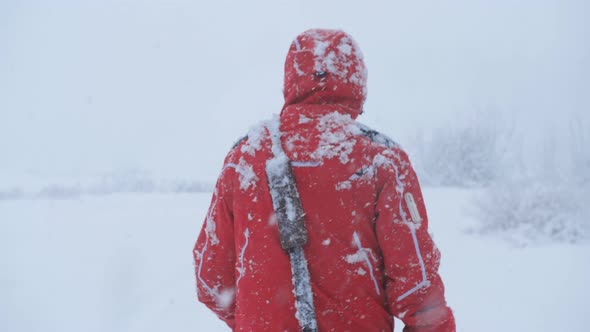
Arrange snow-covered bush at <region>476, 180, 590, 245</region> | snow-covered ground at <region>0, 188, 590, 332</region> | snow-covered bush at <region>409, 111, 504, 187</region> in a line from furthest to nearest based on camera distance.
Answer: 1. snow-covered bush at <region>409, 111, 504, 187</region>
2. snow-covered bush at <region>476, 180, 590, 245</region>
3. snow-covered ground at <region>0, 188, 590, 332</region>

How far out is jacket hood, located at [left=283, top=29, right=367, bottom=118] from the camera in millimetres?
1462

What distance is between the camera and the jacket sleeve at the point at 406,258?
4.26 ft

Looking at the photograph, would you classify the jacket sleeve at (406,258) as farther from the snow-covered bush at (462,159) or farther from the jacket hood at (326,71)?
the snow-covered bush at (462,159)

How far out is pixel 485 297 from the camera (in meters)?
5.18

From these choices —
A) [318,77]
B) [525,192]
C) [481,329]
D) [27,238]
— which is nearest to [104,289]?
[27,238]

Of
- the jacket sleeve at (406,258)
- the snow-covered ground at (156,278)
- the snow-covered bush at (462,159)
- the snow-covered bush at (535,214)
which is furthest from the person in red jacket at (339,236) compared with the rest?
the snow-covered bush at (462,159)

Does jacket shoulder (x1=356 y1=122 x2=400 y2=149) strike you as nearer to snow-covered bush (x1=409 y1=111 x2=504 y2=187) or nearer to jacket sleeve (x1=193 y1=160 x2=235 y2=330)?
jacket sleeve (x1=193 y1=160 x2=235 y2=330)

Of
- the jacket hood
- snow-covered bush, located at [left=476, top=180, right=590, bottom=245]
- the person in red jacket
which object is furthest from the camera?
snow-covered bush, located at [left=476, top=180, right=590, bottom=245]

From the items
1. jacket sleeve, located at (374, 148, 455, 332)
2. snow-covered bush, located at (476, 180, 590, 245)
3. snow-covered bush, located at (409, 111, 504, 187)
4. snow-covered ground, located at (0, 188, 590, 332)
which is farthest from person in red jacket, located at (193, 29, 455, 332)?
snow-covered bush, located at (409, 111, 504, 187)

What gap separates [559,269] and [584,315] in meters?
1.67

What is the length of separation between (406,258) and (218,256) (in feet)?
2.16

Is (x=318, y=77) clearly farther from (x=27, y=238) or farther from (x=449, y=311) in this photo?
(x=27, y=238)

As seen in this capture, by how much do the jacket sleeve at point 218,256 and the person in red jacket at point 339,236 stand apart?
0.10 metres

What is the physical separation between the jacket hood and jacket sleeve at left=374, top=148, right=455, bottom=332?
277 mm
